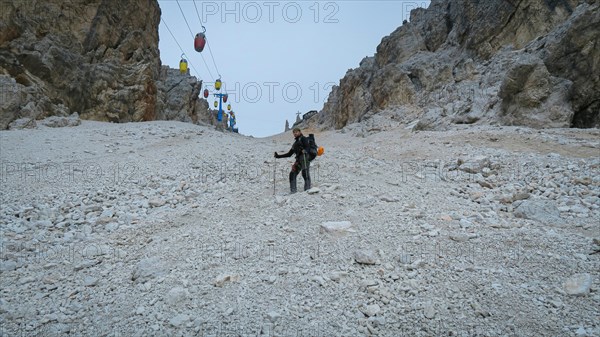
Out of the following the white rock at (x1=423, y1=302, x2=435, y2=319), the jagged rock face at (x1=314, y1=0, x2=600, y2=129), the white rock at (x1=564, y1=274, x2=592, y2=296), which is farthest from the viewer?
the jagged rock face at (x1=314, y1=0, x2=600, y2=129)

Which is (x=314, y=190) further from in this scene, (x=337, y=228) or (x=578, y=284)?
(x=578, y=284)

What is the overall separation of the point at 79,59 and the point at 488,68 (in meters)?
30.2

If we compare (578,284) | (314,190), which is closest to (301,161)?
(314,190)

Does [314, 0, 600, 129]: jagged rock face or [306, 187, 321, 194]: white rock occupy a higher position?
[314, 0, 600, 129]: jagged rock face

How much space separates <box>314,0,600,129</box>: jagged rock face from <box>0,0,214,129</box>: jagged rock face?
22.1 m

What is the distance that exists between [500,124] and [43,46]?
28372mm

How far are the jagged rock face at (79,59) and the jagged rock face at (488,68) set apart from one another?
2207cm

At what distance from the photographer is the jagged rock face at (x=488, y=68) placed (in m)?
15.7

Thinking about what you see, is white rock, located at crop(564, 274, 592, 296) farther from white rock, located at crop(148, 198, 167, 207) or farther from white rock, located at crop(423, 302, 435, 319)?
white rock, located at crop(148, 198, 167, 207)

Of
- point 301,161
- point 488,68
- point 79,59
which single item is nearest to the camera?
point 301,161

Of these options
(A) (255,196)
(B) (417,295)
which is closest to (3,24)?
(A) (255,196)

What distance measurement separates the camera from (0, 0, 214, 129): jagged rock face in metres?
19.5

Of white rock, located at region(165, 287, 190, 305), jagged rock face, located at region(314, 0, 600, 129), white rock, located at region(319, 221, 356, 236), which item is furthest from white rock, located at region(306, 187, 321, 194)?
jagged rock face, located at region(314, 0, 600, 129)

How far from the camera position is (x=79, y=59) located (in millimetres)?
23781
